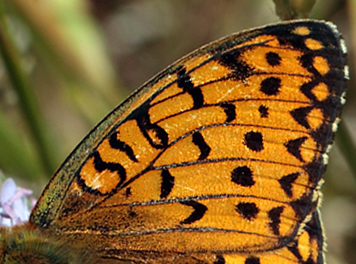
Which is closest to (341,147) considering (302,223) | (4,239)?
(302,223)

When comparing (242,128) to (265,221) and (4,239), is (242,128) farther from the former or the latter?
(4,239)

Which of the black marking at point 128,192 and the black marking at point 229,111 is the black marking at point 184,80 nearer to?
the black marking at point 229,111

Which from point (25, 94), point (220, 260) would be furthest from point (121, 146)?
point (25, 94)

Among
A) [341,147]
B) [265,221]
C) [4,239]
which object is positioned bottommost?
[4,239]

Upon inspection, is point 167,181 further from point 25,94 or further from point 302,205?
point 25,94

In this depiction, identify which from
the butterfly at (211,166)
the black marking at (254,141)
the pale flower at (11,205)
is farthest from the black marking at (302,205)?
the pale flower at (11,205)

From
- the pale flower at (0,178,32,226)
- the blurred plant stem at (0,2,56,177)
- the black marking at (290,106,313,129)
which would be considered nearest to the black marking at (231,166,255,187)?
the black marking at (290,106,313,129)
